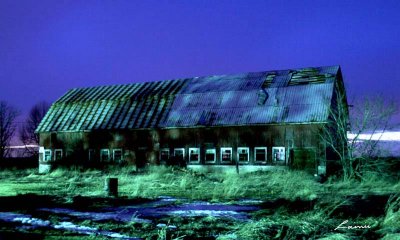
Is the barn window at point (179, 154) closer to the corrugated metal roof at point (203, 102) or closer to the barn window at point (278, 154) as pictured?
the corrugated metal roof at point (203, 102)

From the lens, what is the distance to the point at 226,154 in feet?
90.5

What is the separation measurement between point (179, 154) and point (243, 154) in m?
4.70

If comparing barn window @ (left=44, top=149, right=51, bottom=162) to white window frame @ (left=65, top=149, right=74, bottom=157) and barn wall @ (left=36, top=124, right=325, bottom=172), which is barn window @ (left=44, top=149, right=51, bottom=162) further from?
white window frame @ (left=65, top=149, right=74, bottom=157)

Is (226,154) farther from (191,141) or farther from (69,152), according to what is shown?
(69,152)

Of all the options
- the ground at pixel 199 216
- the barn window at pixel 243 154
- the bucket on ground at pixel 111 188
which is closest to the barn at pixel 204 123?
the barn window at pixel 243 154

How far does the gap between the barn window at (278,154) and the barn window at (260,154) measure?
58 centimetres

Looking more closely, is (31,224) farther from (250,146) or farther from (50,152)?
(50,152)

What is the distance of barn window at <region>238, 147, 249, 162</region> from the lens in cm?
2689

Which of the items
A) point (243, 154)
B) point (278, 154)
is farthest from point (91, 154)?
point (278, 154)

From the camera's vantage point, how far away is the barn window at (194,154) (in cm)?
2838

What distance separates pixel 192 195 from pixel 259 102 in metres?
14.0

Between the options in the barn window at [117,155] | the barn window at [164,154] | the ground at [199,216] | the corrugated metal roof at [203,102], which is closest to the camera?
the ground at [199,216]

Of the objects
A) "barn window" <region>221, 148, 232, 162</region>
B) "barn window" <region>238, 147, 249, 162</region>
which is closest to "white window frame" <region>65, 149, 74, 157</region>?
"barn window" <region>221, 148, 232, 162</region>

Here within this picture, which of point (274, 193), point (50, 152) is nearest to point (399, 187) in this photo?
point (274, 193)
